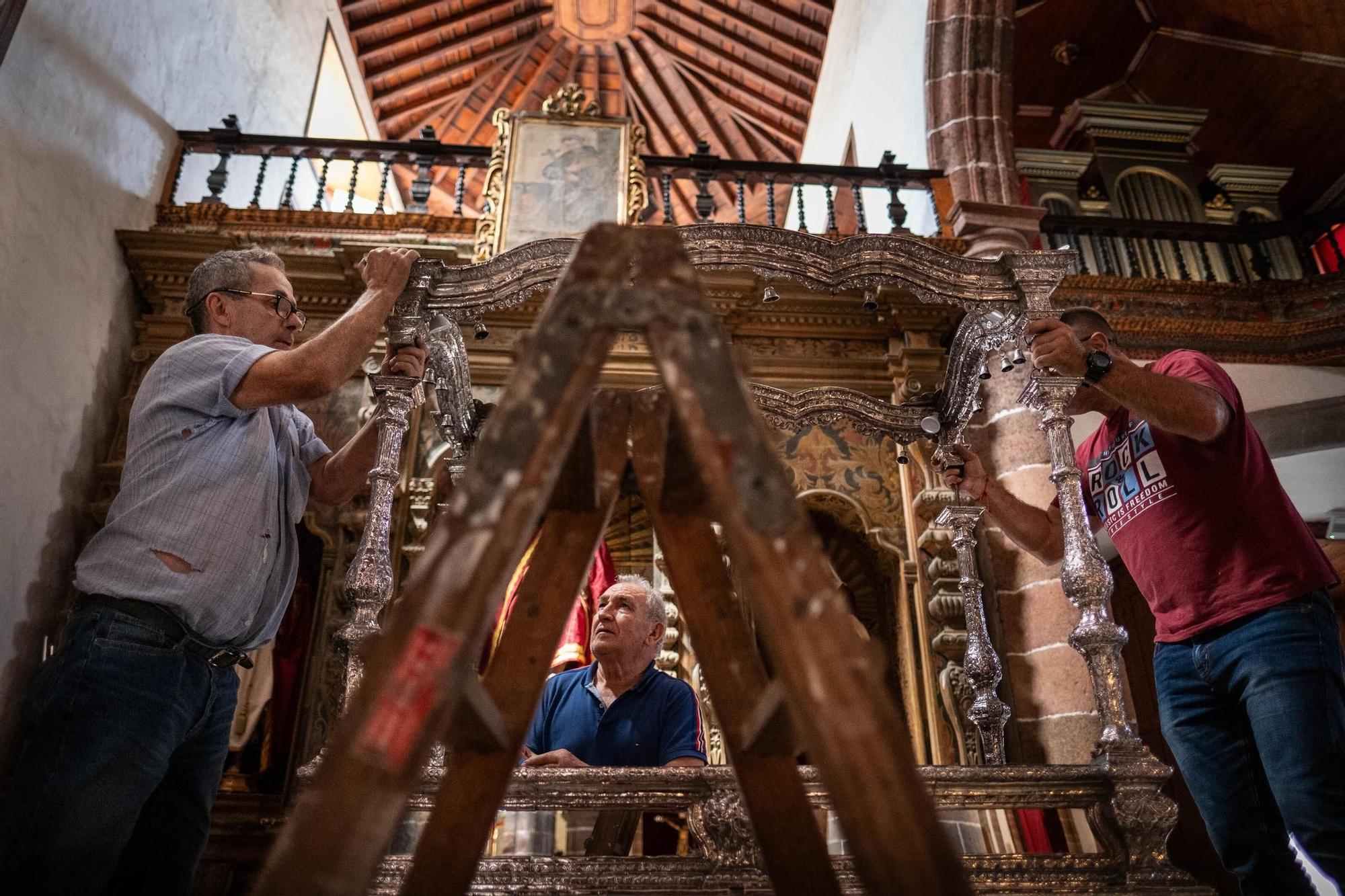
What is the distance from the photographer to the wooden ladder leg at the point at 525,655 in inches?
41.3

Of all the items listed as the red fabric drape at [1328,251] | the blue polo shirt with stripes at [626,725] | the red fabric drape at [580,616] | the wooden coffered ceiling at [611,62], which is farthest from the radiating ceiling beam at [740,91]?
the blue polo shirt with stripes at [626,725]

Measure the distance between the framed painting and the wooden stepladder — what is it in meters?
4.25

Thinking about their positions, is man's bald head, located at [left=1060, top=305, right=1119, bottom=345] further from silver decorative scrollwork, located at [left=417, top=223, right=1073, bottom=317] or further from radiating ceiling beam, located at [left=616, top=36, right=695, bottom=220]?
radiating ceiling beam, located at [left=616, top=36, right=695, bottom=220]

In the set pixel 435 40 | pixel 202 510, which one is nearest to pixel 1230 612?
pixel 202 510

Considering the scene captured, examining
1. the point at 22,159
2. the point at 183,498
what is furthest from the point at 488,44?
the point at 183,498

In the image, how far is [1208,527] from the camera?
2.14 metres

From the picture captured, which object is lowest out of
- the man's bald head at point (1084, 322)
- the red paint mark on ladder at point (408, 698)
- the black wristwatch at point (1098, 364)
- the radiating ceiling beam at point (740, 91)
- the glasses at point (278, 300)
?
the red paint mark on ladder at point (408, 698)

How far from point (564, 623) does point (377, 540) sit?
1.26 metres

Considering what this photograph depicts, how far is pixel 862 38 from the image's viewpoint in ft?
25.5

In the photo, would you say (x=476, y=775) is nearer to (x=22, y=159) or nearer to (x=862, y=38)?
(x=22, y=159)

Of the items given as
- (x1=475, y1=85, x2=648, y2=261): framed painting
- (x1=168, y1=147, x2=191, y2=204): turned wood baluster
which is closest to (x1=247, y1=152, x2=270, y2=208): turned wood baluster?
(x1=168, y1=147, x2=191, y2=204): turned wood baluster

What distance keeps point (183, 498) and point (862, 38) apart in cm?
750

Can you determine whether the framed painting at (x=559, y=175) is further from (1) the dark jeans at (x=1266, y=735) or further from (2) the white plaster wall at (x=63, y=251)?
(1) the dark jeans at (x=1266, y=735)

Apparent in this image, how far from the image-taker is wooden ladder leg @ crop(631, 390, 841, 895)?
110cm
